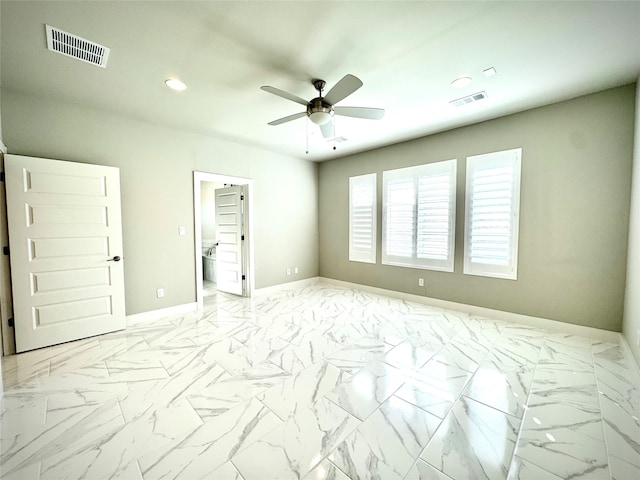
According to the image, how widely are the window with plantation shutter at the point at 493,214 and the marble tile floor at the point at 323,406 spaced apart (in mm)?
925

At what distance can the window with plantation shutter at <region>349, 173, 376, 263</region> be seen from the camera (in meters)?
5.05

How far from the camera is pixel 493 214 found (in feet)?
11.8

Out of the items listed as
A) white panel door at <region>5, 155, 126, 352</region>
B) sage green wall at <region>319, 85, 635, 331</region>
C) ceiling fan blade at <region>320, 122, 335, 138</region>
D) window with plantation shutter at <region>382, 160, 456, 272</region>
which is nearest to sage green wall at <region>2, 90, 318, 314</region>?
white panel door at <region>5, 155, 126, 352</region>

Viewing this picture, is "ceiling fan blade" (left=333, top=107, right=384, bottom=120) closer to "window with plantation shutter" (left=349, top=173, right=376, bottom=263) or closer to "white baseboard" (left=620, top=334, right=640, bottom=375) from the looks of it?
"window with plantation shutter" (left=349, top=173, right=376, bottom=263)

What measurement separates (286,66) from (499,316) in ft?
13.6

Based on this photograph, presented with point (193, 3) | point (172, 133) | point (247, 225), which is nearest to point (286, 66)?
point (193, 3)

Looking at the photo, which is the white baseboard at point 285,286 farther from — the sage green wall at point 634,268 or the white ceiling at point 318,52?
the sage green wall at point 634,268

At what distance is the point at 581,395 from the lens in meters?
2.03

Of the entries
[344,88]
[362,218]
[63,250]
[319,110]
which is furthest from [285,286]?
A: [344,88]

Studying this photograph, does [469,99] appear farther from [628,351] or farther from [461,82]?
[628,351]

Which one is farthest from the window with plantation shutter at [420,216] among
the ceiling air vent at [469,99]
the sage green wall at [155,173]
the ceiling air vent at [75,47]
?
the ceiling air vent at [75,47]

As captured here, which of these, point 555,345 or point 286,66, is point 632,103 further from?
point 286,66

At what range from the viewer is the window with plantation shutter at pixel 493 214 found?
3.45m

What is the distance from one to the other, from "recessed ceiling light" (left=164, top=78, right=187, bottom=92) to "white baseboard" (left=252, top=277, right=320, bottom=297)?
3.43 metres
